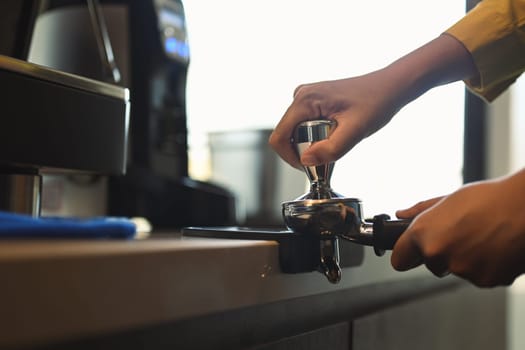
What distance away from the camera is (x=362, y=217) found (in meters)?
0.40

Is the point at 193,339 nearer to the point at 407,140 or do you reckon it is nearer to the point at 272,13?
the point at 407,140

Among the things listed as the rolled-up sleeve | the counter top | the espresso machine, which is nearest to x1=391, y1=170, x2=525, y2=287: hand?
the counter top

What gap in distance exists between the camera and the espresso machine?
0.80 metres

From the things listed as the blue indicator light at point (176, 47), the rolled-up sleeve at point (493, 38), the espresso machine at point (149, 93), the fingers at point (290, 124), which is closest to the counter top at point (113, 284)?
the fingers at point (290, 124)

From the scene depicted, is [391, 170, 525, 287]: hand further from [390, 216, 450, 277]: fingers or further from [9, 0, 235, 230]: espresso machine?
[9, 0, 235, 230]: espresso machine

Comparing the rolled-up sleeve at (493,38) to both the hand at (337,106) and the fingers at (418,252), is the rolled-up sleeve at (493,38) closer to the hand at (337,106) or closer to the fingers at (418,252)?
the hand at (337,106)

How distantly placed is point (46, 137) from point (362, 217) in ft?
0.77

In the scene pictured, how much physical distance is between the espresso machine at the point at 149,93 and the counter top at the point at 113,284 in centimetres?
54

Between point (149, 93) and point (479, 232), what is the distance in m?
0.64

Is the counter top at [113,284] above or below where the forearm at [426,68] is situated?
below

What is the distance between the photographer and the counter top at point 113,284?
0.20 meters

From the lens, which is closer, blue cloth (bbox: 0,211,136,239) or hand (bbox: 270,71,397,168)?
blue cloth (bbox: 0,211,136,239)

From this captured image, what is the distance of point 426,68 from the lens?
51 cm

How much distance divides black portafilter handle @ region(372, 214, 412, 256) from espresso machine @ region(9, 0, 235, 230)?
19.9 inches
